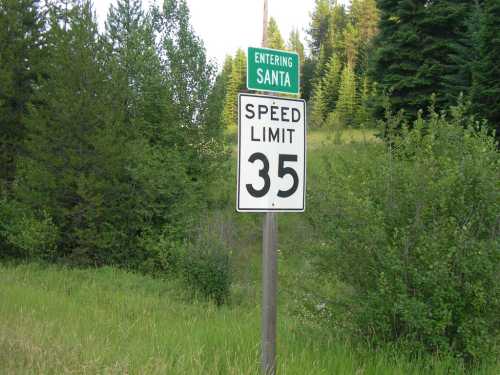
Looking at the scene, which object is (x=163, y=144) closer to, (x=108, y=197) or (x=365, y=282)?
(x=108, y=197)

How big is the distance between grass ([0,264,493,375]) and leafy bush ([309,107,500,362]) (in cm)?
42

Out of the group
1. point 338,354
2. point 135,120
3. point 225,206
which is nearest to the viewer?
point 338,354

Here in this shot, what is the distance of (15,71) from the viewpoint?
2164 centimetres

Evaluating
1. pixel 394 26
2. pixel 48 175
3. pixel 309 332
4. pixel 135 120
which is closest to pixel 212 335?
pixel 309 332

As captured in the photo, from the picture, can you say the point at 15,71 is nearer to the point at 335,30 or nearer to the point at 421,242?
the point at 421,242

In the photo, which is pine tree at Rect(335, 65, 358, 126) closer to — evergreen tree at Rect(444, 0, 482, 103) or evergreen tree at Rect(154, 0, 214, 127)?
evergreen tree at Rect(444, 0, 482, 103)

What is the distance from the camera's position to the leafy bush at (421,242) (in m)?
6.09

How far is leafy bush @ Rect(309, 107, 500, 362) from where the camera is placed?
20.0 feet

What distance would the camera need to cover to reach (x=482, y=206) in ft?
21.2

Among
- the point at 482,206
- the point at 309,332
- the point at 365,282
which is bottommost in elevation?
the point at 309,332

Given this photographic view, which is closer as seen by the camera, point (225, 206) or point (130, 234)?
point (130, 234)

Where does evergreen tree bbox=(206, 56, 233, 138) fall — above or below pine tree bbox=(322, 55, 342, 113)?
below

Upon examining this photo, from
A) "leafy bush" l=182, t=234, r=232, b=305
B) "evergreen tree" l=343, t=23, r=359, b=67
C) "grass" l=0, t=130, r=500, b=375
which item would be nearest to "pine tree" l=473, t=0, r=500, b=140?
"leafy bush" l=182, t=234, r=232, b=305

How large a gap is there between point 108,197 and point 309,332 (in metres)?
13.9
